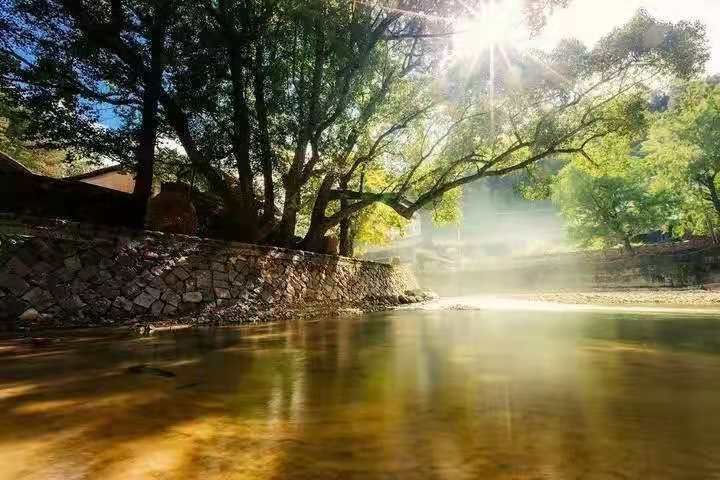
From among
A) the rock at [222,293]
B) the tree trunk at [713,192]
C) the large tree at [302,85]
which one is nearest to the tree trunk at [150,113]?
the large tree at [302,85]

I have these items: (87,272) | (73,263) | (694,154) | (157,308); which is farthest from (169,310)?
(694,154)

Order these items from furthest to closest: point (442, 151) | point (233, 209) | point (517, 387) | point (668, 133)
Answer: point (668, 133) → point (442, 151) → point (233, 209) → point (517, 387)

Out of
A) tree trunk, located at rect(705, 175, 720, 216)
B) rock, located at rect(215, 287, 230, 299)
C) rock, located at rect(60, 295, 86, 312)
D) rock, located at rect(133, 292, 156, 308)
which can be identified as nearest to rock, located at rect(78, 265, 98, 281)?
rock, located at rect(60, 295, 86, 312)

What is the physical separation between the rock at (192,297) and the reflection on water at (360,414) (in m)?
4.28

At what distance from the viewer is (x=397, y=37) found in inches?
523

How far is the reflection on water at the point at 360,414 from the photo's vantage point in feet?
5.23

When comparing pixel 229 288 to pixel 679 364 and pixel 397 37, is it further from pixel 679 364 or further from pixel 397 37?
pixel 397 37

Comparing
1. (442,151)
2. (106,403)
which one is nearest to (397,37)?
(442,151)

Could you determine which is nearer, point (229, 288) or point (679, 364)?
point (679, 364)

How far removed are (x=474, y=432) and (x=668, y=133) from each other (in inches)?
1387

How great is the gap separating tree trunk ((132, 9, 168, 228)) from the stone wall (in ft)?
6.11

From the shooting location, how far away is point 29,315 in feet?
21.8

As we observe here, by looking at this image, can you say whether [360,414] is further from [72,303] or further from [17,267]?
[17,267]

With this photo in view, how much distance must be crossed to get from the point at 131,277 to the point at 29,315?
1.77 m
